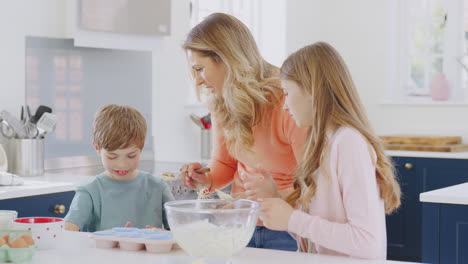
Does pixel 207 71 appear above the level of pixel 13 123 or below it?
above

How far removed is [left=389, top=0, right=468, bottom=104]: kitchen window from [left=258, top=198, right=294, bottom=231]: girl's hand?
13.0 ft

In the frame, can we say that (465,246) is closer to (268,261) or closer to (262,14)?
(268,261)

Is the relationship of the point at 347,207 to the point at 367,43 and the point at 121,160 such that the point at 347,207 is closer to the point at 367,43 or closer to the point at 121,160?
the point at 121,160

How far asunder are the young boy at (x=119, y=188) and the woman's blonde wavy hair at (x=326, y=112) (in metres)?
0.61

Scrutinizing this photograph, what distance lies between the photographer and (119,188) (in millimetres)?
2346

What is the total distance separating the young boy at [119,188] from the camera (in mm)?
2293

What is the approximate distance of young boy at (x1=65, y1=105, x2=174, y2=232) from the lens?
7.52 feet

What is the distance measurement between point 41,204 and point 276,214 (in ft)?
5.29

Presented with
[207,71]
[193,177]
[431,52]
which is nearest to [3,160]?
[193,177]

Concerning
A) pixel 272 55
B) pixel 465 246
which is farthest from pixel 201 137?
pixel 465 246

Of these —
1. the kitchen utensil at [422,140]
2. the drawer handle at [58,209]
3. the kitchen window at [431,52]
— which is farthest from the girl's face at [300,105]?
the kitchen window at [431,52]

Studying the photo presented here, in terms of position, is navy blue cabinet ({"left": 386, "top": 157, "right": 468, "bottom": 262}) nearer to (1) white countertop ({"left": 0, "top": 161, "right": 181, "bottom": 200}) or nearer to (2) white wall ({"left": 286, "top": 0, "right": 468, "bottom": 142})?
(2) white wall ({"left": 286, "top": 0, "right": 468, "bottom": 142})

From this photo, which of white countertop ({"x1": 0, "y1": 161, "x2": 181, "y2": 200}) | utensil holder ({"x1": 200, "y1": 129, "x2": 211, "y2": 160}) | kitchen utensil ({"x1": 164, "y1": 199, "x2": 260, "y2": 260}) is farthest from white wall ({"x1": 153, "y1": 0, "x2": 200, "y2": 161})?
kitchen utensil ({"x1": 164, "y1": 199, "x2": 260, "y2": 260})

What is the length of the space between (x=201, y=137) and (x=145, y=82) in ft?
1.98
